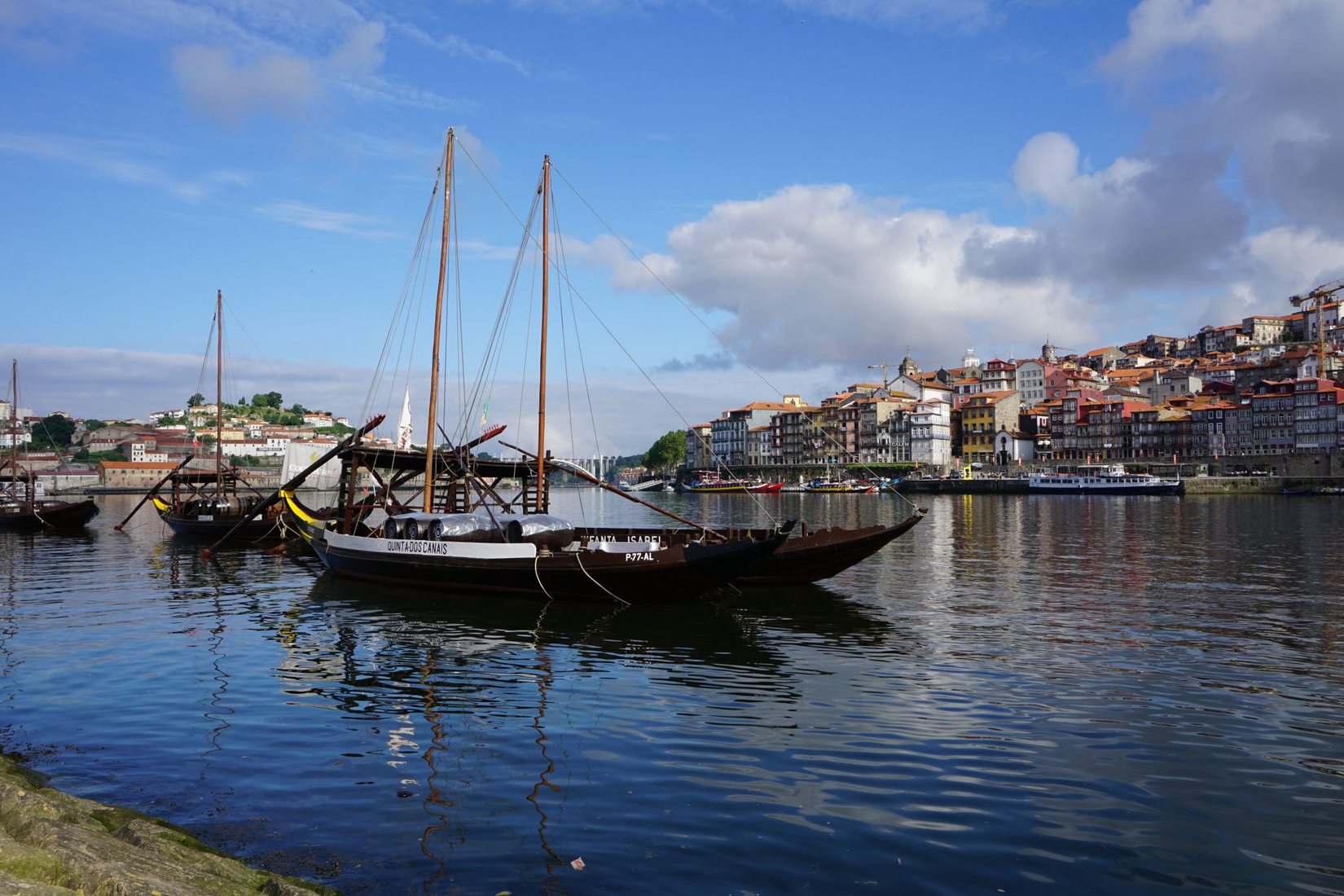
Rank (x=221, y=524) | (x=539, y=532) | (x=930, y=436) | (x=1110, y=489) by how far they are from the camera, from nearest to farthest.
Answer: (x=539, y=532) → (x=221, y=524) → (x=1110, y=489) → (x=930, y=436)

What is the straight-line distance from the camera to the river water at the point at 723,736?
10281 millimetres

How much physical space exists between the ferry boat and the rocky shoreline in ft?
457

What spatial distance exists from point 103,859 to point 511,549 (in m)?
22.5

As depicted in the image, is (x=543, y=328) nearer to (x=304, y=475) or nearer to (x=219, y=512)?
(x=304, y=475)

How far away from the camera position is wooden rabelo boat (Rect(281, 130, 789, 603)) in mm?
27938

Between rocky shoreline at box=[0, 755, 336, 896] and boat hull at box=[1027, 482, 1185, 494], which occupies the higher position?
boat hull at box=[1027, 482, 1185, 494]

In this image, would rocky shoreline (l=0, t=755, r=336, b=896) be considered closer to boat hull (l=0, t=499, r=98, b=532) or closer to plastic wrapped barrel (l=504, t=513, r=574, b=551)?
plastic wrapped barrel (l=504, t=513, r=574, b=551)

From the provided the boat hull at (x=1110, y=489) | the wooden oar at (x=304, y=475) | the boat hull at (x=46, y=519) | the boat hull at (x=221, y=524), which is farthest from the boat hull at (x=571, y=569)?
the boat hull at (x=1110, y=489)

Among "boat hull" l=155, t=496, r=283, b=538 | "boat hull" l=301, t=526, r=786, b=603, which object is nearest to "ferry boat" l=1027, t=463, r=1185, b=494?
"boat hull" l=155, t=496, r=283, b=538

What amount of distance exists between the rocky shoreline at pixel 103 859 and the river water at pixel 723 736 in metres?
1.20

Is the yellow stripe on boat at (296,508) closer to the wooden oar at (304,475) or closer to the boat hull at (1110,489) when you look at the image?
the wooden oar at (304,475)

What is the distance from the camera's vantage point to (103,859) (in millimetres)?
7434

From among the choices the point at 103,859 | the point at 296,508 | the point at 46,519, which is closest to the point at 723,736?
the point at 103,859

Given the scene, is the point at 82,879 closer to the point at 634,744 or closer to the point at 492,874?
the point at 492,874
